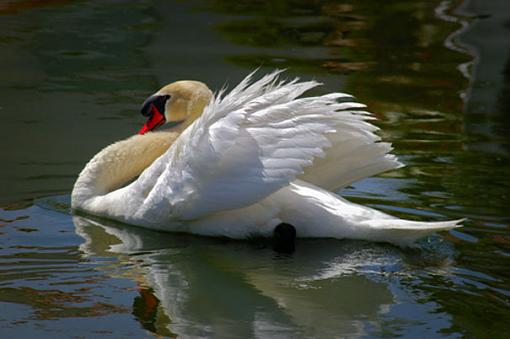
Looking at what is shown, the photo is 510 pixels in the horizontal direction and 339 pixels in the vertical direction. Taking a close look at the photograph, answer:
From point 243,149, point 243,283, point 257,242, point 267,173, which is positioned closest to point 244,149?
point 243,149

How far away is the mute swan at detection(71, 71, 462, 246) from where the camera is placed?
237 inches

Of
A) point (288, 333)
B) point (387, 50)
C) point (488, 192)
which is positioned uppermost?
point (387, 50)

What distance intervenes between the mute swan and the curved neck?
33 cm

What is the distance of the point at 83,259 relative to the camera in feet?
19.7

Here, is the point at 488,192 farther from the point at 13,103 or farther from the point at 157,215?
the point at 13,103

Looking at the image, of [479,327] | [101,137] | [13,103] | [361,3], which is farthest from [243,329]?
[361,3]

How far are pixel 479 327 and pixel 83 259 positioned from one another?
2075 mm

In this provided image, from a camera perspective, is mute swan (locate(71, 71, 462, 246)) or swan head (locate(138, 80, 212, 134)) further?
swan head (locate(138, 80, 212, 134))

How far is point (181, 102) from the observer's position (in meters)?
7.08

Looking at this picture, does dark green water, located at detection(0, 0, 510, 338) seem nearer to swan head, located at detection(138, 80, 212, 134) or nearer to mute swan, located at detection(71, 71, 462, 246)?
mute swan, located at detection(71, 71, 462, 246)

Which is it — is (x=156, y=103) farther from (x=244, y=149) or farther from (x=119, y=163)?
(x=244, y=149)

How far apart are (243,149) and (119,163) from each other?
122cm

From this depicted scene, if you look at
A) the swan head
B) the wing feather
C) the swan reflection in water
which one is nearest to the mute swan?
the wing feather

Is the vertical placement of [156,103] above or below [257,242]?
above
